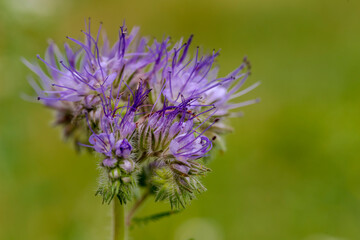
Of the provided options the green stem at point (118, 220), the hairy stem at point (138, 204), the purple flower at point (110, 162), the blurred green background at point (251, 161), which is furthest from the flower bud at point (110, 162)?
the blurred green background at point (251, 161)

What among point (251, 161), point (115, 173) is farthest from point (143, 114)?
point (251, 161)

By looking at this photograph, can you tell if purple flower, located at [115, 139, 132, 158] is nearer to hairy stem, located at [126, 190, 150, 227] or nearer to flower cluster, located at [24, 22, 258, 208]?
flower cluster, located at [24, 22, 258, 208]

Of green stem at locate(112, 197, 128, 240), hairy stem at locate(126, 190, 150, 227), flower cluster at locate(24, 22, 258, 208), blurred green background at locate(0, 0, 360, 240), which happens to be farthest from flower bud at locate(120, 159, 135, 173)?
blurred green background at locate(0, 0, 360, 240)

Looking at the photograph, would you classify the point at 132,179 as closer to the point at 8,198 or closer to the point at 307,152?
the point at 8,198

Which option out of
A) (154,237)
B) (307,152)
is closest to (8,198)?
(154,237)

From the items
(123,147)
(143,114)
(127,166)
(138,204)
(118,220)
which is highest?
(143,114)

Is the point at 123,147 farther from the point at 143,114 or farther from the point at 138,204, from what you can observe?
the point at 138,204

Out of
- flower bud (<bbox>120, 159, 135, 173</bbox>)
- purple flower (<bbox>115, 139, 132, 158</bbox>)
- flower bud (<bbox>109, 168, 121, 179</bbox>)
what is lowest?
flower bud (<bbox>109, 168, 121, 179</bbox>)
